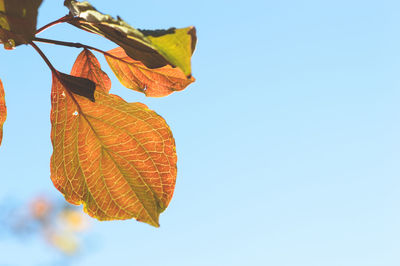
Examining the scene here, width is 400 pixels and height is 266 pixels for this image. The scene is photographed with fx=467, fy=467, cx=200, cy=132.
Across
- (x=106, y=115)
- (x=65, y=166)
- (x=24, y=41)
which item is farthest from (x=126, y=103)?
(x=24, y=41)

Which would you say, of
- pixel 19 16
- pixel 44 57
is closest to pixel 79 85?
pixel 44 57

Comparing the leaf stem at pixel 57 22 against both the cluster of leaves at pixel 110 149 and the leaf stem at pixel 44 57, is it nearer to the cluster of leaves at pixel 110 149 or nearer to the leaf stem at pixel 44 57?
the leaf stem at pixel 44 57

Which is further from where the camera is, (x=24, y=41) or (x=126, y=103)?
(x=126, y=103)

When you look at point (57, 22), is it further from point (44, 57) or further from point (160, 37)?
point (160, 37)

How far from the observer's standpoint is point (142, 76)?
0.84 metres

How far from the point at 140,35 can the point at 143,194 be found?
0.39 metres

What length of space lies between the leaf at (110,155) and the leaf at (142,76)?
0.05 meters

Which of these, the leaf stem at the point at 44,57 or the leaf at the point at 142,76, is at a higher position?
the leaf at the point at 142,76

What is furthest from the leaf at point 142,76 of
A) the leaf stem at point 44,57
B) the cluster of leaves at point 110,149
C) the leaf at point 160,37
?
the leaf at point 160,37

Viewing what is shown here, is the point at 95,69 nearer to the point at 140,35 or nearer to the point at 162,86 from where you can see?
the point at 162,86

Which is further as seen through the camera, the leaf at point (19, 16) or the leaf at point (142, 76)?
the leaf at point (142, 76)

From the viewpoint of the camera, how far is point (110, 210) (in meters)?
0.81

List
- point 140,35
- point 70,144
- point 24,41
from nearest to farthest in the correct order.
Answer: point 140,35
point 24,41
point 70,144

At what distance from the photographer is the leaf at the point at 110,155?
79cm
